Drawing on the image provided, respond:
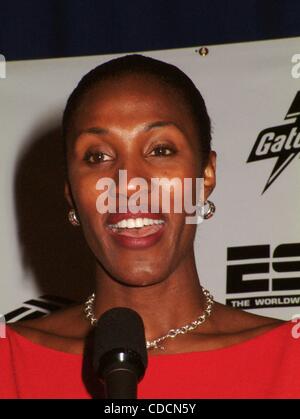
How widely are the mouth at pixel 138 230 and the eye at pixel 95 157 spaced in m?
0.10

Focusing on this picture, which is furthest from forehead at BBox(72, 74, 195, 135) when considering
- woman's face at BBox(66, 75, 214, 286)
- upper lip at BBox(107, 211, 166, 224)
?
upper lip at BBox(107, 211, 166, 224)

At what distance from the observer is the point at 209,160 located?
173cm

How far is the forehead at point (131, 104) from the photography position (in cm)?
161

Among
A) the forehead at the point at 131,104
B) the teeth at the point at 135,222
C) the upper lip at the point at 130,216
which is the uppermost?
the forehead at the point at 131,104

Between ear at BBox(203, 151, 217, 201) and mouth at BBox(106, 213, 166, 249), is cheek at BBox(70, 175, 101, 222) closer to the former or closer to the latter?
mouth at BBox(106, 213, 166, 249)

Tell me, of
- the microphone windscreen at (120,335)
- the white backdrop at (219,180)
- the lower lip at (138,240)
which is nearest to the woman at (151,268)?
the lower lip at (138,240)

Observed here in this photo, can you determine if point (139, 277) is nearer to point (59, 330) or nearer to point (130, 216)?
point (130, 216)

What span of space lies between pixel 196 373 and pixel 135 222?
27 centimetres

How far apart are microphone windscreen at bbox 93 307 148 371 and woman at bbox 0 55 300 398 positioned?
42 cm

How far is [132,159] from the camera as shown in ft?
5.14

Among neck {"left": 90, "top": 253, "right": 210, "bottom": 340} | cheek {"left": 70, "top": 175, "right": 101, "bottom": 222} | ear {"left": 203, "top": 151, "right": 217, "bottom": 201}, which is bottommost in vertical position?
neck {"left": 90, "top": 253, "right": 210, "bottom": 340}

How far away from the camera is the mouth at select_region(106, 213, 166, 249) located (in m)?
1.56

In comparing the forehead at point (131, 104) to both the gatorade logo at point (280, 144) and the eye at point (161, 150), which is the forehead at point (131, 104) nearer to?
the eye at point (161, 150)

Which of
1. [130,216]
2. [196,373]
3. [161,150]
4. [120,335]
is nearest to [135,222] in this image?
[130,216]
